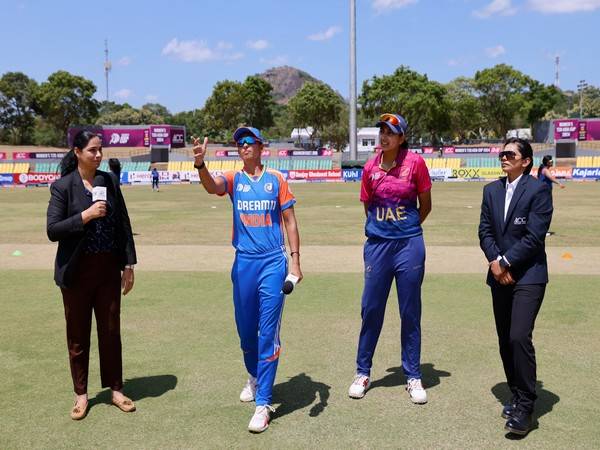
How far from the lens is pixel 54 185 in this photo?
4484 mm

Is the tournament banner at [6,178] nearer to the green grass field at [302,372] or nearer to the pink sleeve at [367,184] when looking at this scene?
the green grass field at [302,372]

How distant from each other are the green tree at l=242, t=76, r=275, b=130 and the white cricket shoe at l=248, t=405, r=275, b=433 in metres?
92.3

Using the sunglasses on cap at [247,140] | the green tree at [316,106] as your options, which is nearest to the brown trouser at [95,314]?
the sunglasses on cap at [247,140]

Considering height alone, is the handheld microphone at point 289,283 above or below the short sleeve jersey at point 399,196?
below

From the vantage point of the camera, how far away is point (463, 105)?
93.2m

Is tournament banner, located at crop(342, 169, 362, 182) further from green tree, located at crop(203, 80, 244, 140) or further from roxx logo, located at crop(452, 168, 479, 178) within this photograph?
green tree, located at crop(203, 80, 244, 140)

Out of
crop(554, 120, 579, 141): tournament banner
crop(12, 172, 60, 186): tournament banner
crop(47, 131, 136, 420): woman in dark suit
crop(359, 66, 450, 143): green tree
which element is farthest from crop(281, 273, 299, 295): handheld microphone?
crop(359, 66, 450, 143): green tree

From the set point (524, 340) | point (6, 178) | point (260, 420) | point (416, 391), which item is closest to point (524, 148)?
point (524, 340)

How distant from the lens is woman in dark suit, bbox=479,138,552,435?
4289 mm

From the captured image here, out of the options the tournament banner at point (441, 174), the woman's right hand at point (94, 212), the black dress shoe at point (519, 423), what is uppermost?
the woman's right hand at point (94, 212)

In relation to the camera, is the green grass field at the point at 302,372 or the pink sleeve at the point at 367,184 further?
the pink sleeve at the point at 367,184

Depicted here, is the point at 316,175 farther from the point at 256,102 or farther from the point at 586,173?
the point at 256,102

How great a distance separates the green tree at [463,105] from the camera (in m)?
93.4

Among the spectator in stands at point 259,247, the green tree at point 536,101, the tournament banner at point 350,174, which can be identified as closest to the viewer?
the spectator in stands at point 259,247
